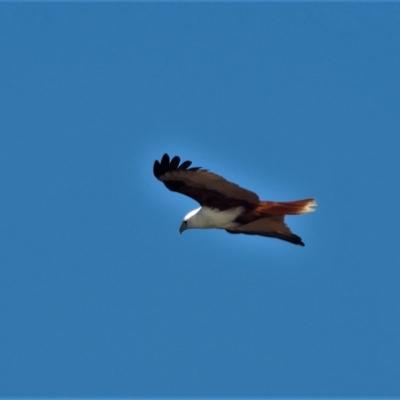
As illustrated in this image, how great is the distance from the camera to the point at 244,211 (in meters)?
20.5

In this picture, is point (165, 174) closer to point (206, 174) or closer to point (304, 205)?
point (206, 174)

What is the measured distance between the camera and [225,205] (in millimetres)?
20531

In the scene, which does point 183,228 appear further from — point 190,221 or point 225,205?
point 225,205

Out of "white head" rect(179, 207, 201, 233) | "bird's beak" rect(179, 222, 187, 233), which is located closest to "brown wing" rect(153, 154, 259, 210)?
"white head" rect(179, 207, 201, 233)

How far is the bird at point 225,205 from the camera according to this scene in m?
20.0

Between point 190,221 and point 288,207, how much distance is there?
5.95 ft

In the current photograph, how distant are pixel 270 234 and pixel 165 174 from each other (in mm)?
2081

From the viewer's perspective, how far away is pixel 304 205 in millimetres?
19844

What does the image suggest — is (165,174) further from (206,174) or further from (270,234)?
(270,234)

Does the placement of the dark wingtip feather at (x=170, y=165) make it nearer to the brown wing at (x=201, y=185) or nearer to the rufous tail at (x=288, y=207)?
the brown wing at (x=201, y=185)

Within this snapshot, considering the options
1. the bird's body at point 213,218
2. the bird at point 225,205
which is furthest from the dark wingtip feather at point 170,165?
the bird's body at point 213,218

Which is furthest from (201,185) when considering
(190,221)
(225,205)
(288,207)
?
(288,207)

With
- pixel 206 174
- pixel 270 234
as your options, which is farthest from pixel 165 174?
pixel 270 234

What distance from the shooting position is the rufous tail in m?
19.8
